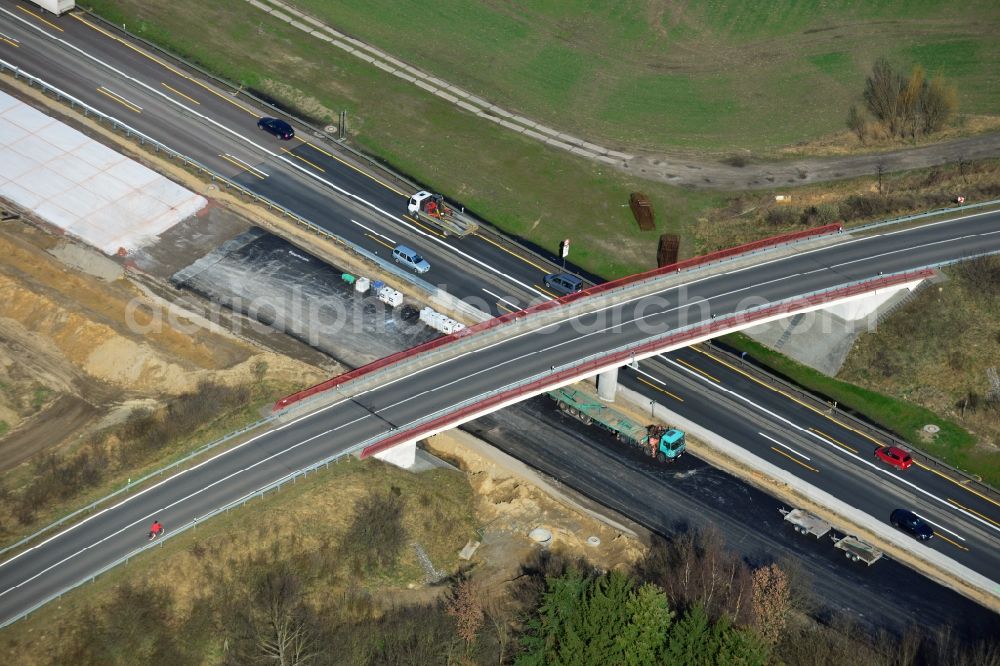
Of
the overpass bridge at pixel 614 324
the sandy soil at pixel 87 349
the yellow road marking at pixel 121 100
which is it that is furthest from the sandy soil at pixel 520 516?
the yellow road marking at pixel 121 100

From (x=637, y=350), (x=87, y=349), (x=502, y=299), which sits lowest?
(x=87, y=349)

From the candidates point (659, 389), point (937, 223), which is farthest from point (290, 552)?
point (937, 223)

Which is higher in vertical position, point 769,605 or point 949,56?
point 949,56

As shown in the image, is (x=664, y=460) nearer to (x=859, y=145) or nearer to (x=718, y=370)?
(x=718, y=370)

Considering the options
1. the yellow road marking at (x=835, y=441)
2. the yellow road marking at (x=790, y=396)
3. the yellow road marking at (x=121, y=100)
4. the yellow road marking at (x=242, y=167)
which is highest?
the yellow road marking at (x=121, y=100)

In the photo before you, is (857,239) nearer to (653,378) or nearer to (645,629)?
(653,378)

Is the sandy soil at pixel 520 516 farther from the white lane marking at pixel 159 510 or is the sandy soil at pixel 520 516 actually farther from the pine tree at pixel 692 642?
the white lane marking at pixel 159 510

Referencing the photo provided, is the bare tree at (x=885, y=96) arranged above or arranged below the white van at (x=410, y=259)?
above
